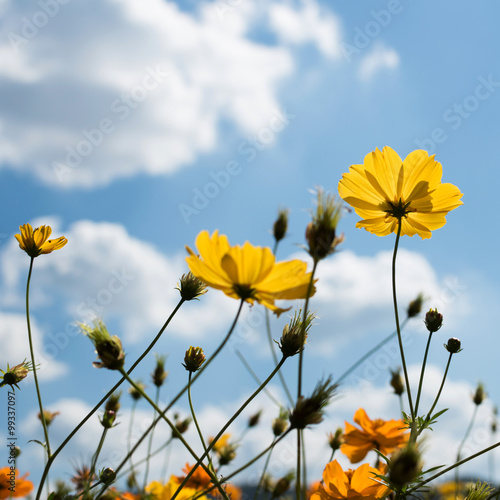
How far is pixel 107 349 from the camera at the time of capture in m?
0.85

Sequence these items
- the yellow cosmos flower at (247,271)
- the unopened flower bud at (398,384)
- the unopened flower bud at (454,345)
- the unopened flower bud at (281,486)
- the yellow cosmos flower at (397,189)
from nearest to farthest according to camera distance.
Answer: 1. the yellow cosmos flower at (247,271)
2. the yellow cosmos flower at (397,189)
3. the unopened flower bud at (454,345)
4. the unopened flower bud at (398,384)
5. the unopened flower bud at (281,486)

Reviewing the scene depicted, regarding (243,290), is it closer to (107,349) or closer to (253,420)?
(107,349)

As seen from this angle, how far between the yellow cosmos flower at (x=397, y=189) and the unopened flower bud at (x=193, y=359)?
1.97 ft

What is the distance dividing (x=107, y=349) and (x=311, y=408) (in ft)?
1.21

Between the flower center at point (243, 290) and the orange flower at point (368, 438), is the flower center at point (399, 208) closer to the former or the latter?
the flower center at point (243, 290)

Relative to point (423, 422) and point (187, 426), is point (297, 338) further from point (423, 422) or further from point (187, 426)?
point (187, 426)

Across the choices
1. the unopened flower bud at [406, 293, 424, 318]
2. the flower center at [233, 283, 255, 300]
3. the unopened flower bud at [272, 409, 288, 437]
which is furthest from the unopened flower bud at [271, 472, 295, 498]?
the flower center at [233, 283, 255, 300]

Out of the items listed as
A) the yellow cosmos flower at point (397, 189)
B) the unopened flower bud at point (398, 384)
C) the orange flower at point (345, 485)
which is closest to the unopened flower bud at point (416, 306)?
the unopened flower bud at point (398, 384)

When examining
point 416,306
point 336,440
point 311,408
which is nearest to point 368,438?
point 336,440

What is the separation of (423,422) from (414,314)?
118 centimetres

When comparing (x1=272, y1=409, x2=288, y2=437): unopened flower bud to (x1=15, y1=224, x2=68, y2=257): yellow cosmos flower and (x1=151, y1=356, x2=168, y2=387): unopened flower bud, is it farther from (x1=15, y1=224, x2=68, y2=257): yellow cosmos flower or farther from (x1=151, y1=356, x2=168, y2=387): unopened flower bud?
(x1=15, y1=224, x2=68, y2=257): yellow cosmos flower

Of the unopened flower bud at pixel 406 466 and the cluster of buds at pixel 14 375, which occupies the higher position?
the cluster of buds at pixel 14 375

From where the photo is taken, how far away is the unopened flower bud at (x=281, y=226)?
2.40 m

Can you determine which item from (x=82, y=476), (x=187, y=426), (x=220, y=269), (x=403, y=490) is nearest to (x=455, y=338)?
(x=403, y=490)
